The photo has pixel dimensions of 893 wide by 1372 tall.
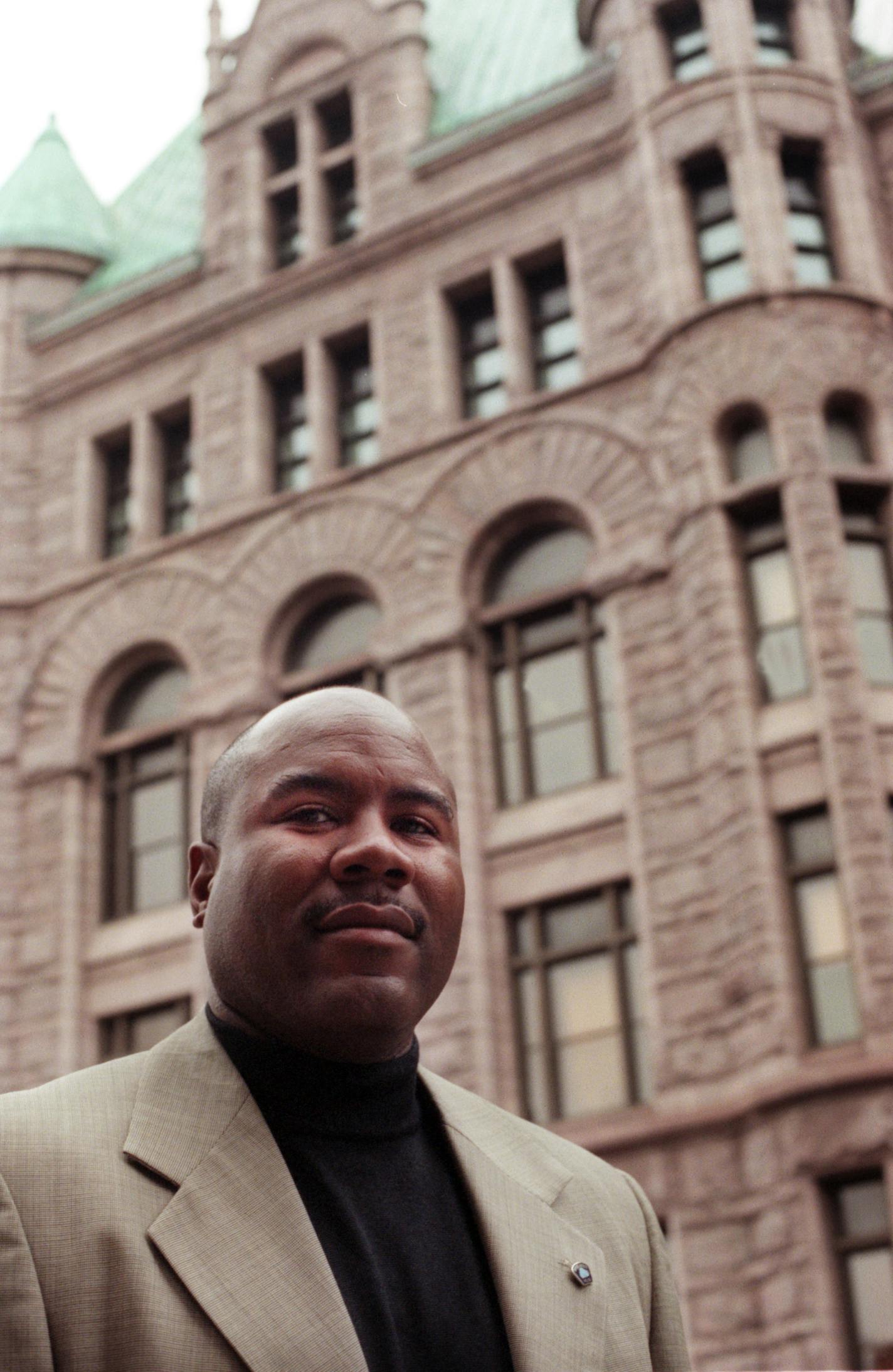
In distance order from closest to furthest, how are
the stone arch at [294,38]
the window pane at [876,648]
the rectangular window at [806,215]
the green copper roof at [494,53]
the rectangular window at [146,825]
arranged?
the window pane at [876,648], the rectangular window at [806,215], the rectangular window at [146,825], the green copper roof at [494,53], the stone arch at [294,38]

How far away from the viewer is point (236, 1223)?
214cm

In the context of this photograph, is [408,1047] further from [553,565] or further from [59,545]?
[59,545]

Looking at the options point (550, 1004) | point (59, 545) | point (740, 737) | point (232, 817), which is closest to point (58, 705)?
point (59, 545)

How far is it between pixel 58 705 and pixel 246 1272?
19697 mm

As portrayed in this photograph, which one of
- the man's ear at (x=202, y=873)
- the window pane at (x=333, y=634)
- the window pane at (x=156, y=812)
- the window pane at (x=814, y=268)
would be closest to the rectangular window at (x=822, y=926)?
the window pane at (x=333, y=634)

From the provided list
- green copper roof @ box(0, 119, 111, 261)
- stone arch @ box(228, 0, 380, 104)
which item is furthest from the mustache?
green copper roof @ box(0, 119, 111, 261)

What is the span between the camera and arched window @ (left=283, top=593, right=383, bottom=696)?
19219mm

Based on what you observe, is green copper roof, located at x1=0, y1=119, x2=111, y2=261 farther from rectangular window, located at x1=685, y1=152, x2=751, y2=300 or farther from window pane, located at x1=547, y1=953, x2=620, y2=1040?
window pane, located at x1=547, y1=953, x2=620, y2=1040

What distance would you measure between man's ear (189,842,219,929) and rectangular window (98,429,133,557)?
2028 cm

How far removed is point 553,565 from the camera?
18734 mm

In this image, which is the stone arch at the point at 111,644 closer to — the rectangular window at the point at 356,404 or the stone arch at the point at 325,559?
the stone arch at the point at 325,559

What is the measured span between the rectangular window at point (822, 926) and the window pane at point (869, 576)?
8.11 ft

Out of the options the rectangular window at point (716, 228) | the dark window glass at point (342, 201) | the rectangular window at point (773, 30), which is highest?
the dark window glass at point (342, 201)

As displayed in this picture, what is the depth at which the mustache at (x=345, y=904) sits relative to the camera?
2.29 m
